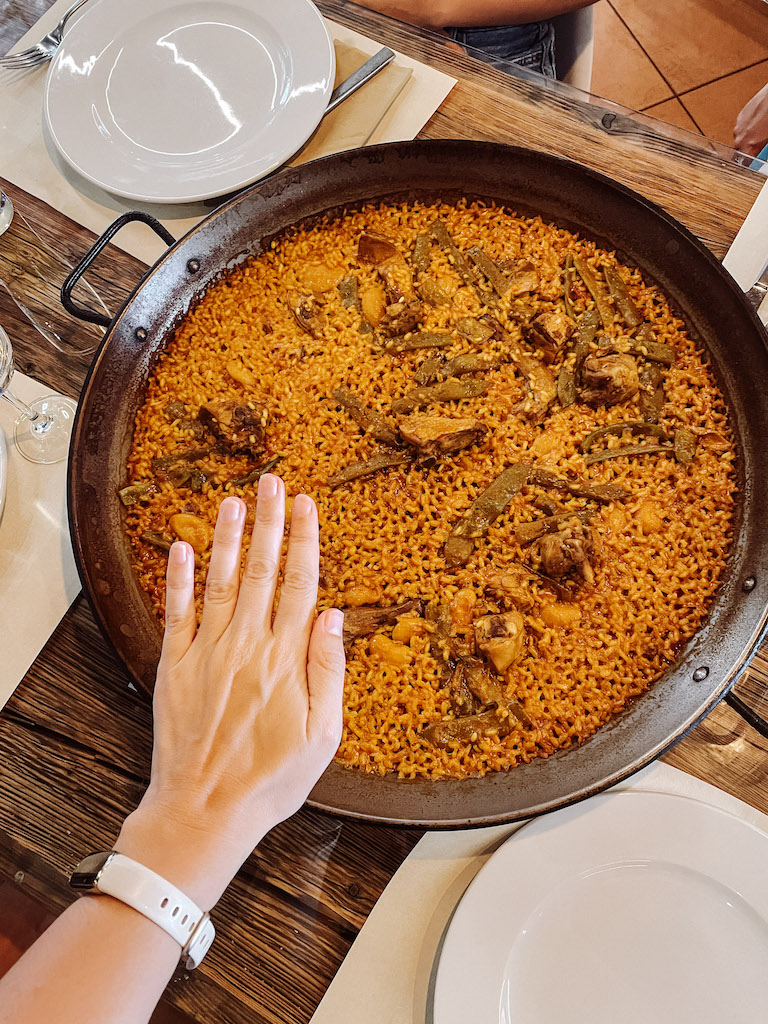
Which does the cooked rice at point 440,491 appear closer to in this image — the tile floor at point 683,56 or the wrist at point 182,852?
the wrist at point 182,852

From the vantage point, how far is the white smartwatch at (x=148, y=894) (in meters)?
1.48

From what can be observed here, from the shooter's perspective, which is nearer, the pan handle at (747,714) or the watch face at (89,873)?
the watch face at (89,873)

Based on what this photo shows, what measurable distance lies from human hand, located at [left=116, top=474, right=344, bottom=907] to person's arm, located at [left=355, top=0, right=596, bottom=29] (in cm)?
263

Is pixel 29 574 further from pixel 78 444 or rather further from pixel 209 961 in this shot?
pixel 209 961

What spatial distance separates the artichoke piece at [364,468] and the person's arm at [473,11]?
2.15 metres

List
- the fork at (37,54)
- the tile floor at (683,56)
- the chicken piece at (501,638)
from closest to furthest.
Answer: the chicken piece at (501,638) → the fork at (37,54) → the tile floor at (683,56)

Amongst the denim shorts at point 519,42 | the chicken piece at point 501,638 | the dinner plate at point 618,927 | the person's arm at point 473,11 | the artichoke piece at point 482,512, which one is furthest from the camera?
the denim shorts at point 519,42

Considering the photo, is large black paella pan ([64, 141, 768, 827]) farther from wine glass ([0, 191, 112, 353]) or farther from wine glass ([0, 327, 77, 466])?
wine glass ([0, 191, 112, 353])

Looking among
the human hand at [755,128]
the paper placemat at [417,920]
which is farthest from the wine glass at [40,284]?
the human hand at [755,128]

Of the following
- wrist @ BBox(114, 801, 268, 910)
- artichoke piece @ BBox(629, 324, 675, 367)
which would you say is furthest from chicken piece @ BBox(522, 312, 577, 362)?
wrist @ BBox(114, 801, 268, 910)

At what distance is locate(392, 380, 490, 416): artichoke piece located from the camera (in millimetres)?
2434

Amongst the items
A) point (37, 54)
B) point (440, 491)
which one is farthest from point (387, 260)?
point (37, 54)

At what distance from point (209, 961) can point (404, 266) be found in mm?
2291

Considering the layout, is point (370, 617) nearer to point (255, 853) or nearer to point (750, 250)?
point (255, 853)
